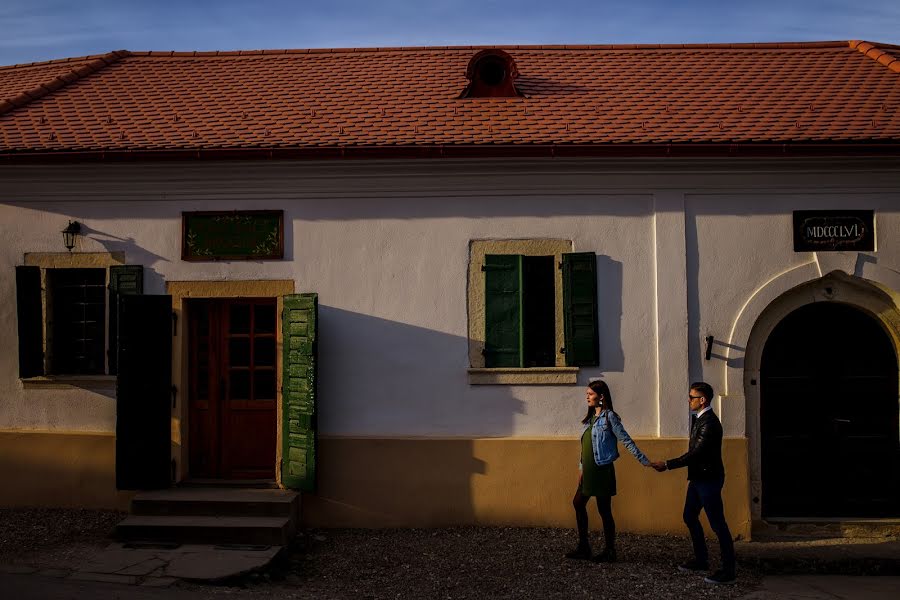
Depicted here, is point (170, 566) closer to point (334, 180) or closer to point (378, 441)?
point (378, 441)

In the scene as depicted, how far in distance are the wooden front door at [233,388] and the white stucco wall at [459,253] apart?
21.1 inches

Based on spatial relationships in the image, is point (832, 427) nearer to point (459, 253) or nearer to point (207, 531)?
point (459, 253)

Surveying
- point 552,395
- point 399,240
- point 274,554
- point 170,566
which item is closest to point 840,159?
point 552,395

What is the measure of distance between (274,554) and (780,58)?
9444 millimetres

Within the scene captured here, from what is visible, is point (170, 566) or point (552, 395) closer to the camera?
point (170, 566)

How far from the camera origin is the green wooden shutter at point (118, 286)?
948 cm

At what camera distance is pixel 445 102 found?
10.6 m

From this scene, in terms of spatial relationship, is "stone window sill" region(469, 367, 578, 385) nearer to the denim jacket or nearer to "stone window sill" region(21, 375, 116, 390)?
the denim jacket

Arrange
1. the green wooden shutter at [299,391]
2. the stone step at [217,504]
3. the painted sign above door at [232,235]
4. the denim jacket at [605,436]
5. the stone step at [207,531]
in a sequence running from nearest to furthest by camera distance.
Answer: the denim jacket at [605,436] → the stone step at [207,531] → the stone step at [217,504] → the green wooden shutter at [299,391] → the painted sign above door at [232,235]

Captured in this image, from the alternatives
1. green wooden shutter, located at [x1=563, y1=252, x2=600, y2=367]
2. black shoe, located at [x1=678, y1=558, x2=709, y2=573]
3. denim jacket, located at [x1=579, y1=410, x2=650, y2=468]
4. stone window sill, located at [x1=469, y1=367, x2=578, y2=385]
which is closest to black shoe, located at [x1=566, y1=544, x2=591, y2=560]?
black shoe, located at [x1=678, y1=558, x2=709, y2=573]

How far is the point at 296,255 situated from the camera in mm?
9477

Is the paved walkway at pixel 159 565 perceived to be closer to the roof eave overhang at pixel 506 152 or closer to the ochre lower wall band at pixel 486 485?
→ the ochre lower wall band at pixel 486 485

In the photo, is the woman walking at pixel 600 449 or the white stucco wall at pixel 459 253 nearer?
the woman walking at pixel 600 449

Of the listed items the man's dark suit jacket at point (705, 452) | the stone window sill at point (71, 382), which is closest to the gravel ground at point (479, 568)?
the man's dark suit jacket at point (705, 452)
